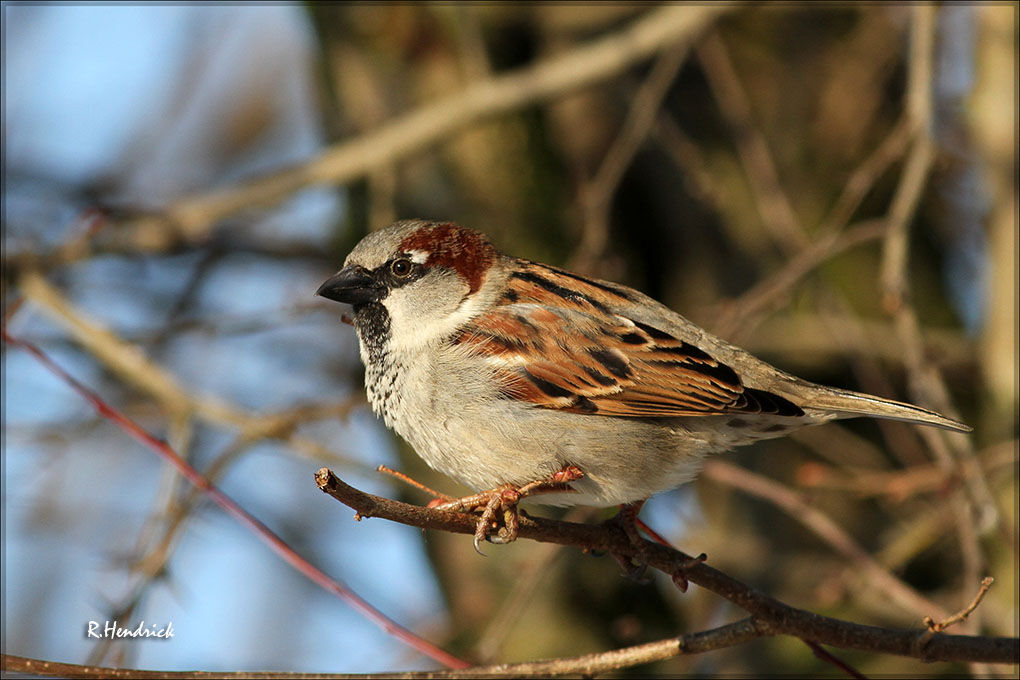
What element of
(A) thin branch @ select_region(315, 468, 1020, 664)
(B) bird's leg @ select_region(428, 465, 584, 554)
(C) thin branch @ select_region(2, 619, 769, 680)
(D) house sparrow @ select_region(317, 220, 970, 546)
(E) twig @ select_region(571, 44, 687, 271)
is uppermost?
(E) twig @ select_region(571, 44, 687, 271)

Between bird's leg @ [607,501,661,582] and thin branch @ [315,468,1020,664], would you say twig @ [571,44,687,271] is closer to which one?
bird's leg @ [607,501,661,582]

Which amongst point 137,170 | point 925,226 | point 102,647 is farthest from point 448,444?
point 137,170

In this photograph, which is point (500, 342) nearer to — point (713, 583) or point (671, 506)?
point (713, 583)

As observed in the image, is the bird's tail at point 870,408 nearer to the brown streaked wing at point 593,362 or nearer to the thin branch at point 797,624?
the brown streaked wing at point 593,362

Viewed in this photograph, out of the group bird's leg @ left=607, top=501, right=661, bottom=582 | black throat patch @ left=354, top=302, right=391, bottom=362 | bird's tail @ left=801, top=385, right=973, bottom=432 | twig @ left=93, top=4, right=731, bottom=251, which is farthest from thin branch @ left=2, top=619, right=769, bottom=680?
twig @ left=93, top=4, right=731, bottom=251

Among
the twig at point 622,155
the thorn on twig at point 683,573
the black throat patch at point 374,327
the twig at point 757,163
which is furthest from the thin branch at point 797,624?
the twig at point 757,163

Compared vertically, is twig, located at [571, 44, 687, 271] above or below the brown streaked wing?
above
